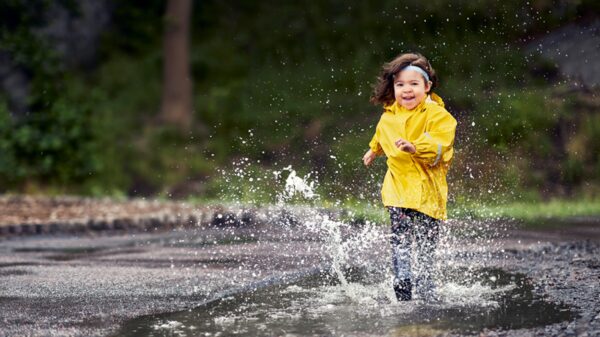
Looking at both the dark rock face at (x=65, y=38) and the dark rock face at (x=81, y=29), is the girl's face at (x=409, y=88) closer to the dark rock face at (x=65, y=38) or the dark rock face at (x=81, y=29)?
the dark rock face at (x=65, y=38)

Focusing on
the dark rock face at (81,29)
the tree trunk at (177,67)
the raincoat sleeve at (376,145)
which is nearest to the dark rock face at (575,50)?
the tree trunk at (177,67)

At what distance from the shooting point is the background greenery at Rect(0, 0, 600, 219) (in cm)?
1834

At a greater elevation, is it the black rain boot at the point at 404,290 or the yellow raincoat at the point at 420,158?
the yellow raincoat at the point at 420,158

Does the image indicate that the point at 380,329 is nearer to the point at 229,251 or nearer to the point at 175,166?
the point at 229,251

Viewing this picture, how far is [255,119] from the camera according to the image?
75.7 ft

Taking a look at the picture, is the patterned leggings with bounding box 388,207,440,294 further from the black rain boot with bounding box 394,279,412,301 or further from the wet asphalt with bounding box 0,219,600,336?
the wet asphalt with bounding box 0,219,600,336

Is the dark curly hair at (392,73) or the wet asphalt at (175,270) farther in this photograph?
the dark curly hair at (392,73)

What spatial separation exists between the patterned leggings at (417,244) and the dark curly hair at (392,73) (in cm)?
81

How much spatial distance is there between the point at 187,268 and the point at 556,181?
961cm

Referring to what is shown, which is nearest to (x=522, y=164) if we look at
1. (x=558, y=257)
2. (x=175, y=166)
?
(x=175, y=166)

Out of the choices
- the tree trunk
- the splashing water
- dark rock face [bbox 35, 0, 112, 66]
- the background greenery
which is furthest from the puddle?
dark rock face [bbox 35, 0, 112, 66]

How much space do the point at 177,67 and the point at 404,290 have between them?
52.6ft

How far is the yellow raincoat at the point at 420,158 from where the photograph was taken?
22.1 feet

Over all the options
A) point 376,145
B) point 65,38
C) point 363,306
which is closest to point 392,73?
point 376,145
